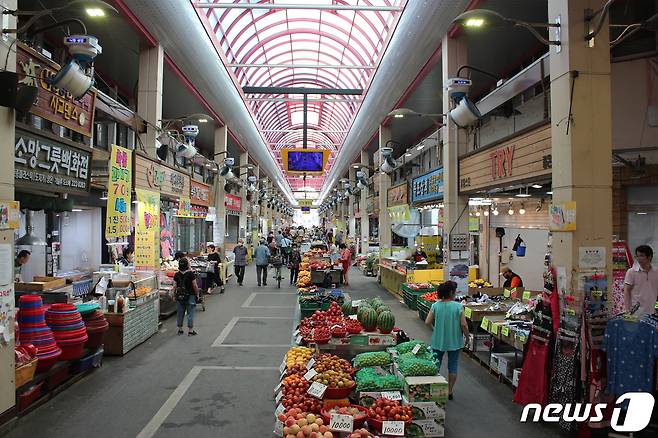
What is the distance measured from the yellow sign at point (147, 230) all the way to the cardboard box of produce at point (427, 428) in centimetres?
723

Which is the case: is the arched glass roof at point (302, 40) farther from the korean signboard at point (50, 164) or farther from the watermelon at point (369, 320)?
the watermelon at point (369, 320)

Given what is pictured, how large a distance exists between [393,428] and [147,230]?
25.5ft

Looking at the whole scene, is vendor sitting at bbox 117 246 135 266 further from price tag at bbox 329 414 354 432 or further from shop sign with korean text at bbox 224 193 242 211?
price tag at bbox 329 414 354 432

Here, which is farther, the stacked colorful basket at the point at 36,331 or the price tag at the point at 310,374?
the stacked colorful basket at the point at 36,331

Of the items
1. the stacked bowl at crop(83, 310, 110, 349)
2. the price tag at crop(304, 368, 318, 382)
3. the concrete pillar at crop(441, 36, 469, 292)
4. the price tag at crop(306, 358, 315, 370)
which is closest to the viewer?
the price tag at crop(304, 368, 318, 382)

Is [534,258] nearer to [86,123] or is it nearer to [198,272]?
[198,272]

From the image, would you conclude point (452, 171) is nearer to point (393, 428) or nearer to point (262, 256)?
point (393, 428)

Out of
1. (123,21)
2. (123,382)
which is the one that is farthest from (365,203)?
(123,382)

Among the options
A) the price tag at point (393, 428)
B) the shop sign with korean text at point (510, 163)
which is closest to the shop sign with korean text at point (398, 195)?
the shop sign with korean text at point (510, 163)

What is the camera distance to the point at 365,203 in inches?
910

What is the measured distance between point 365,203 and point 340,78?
755 centimetres

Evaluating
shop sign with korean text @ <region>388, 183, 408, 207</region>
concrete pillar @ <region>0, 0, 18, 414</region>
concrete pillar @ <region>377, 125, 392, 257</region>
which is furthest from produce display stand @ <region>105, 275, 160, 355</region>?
concrete pillar @ <region>377, 125, 392, 257</region>

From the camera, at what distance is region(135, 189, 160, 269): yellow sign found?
941 centimetres

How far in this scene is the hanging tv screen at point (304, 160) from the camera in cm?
1816
